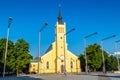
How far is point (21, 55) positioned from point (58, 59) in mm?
19211

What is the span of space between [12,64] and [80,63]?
31572mm

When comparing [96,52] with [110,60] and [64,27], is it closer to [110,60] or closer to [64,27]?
[110,60]

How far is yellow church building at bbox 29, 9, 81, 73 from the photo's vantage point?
250 ft

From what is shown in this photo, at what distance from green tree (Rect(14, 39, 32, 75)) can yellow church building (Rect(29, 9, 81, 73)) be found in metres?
12.5

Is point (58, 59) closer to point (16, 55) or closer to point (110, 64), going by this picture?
point (110, 64)

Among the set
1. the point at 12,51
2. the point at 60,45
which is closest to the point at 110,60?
the point at 60,45

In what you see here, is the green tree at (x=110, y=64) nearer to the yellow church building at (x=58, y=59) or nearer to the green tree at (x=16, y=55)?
the yellow church building at (x=58, y=59)

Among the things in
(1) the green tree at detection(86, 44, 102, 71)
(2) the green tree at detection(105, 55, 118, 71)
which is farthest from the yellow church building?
(2) the green tree at detection(105, 55, 118, 71)

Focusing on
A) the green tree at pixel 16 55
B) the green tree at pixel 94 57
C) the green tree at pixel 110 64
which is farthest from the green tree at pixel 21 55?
the green tree at pixel 110 64

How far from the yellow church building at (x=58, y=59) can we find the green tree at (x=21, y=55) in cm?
1254

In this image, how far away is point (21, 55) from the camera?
59469mm

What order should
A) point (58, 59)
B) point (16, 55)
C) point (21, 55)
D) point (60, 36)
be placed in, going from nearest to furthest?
point (16, 55)
point (21, 55)
point (58, 59)
point (60, 36)

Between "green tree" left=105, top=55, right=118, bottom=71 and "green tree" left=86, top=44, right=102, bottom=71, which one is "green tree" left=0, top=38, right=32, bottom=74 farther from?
"green tree" left=105, top=55, right=118, bottom=71

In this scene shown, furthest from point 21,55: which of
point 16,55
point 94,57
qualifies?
point 94,57
